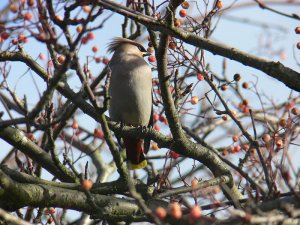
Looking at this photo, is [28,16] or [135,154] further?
[135,154]

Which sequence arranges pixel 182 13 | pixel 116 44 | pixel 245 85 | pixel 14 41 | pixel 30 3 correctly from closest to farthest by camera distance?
pixel 30 3
pixel 14 41
pixel 182 13
pixel 245 85
pixel 116 44

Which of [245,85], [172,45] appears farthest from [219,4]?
[245,85]

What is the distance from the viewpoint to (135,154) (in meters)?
5.29

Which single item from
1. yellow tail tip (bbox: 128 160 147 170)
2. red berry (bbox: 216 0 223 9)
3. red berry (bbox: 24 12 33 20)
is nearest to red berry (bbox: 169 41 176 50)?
red berry (bbox: 216 0 223 9)

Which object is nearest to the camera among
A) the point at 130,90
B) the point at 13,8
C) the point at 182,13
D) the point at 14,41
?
the point at 13,8

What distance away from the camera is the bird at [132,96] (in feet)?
17.1

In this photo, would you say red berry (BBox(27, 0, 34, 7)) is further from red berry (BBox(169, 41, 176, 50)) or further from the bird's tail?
the bird's tail

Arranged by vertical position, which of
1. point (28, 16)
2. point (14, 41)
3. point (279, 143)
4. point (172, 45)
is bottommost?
point (279, 143)

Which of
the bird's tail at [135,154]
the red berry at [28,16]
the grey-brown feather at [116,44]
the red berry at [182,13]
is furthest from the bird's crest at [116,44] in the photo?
the red berry at [28,16]

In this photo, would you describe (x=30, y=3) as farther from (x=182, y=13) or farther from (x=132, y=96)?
(x=132, y=96)

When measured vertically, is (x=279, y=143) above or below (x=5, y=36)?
below

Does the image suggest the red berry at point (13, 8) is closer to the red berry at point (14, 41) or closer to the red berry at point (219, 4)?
the red berry at point (14, 41)

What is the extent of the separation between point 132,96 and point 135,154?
49cm

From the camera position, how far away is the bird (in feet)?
17.1
